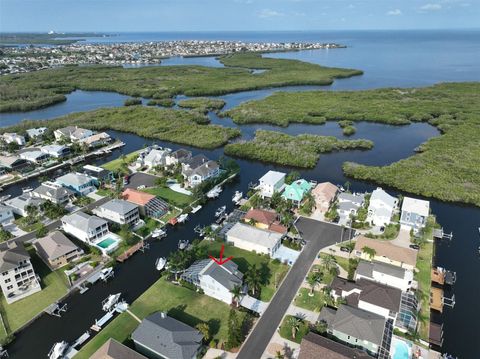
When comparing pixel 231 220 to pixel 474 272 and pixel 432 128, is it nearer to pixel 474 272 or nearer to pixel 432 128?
pixel 474 272

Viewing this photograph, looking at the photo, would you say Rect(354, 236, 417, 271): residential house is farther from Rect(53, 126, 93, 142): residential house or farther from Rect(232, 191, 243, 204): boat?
Rect(53, 126, 93, 142): residential house

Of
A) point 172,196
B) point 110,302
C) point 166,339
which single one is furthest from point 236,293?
point 172,196

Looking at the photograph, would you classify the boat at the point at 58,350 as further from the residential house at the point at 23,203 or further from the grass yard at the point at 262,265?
the residential house at the point at 23,203

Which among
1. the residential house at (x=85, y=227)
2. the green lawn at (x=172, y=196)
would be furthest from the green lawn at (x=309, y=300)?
the residential house at (x=85, y=227)

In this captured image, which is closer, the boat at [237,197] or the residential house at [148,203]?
the residential house at [148,203]

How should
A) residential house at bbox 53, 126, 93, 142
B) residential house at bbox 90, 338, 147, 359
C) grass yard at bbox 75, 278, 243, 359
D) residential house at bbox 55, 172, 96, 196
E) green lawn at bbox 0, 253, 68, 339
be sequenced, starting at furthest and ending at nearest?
1. residential house at bbox 53, 126, 93, 142
2. residential house at bbox 55, 172, 96, 196
3. green lawn at bbox 0, 253, 68, 339
4. grass yard at bbox 75, 278, 243, 359
5. residential house at bbox 90, 338, 147, 359

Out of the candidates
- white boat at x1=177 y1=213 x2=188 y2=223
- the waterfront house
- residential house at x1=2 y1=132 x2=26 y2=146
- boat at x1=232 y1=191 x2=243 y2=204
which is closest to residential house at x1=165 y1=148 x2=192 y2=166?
boat at x1=232 y1=191 x2=243 y2=204

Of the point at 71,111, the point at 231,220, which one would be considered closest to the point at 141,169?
the point at 231,220
